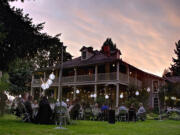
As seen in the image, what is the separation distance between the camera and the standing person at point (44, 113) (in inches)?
351

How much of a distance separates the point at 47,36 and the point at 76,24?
11.0 meters

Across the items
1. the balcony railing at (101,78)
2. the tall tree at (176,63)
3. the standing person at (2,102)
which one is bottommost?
the standing person at (2,102)

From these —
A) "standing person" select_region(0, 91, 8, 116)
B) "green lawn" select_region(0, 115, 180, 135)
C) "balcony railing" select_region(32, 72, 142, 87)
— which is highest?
"balcony railing" select_region(32, 72, 142, 87)

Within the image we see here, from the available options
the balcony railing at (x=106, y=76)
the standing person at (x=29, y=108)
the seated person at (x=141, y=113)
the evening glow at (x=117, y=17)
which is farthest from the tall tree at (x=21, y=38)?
the balcony railing at (x=106, y=76)

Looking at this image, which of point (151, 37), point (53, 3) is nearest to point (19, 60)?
point (53, 3)

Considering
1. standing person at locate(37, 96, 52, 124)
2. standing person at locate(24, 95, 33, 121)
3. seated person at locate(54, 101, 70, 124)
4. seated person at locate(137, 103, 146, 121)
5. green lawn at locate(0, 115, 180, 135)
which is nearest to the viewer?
green lawn at locate(0, 115, 180, 135)

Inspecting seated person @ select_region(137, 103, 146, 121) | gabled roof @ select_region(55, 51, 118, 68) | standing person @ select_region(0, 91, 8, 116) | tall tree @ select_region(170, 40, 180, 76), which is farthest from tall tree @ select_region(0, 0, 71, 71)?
tall tree @ select_region(170, 40, 180, 76)

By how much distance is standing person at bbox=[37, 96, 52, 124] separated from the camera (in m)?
8.91

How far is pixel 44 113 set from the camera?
8.92 meters

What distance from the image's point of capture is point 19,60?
28.8 ft

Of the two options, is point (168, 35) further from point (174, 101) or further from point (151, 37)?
point (174, 101)

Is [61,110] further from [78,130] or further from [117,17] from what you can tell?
[117,17]

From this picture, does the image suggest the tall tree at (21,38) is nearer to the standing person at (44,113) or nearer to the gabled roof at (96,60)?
the standing person at (44,113)

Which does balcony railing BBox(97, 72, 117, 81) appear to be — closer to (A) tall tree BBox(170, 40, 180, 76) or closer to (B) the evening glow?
(B) the evening glow
